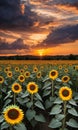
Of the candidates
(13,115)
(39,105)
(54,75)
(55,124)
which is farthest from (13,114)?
(54,75)

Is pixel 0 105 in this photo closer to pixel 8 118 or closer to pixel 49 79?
pixel 49 79

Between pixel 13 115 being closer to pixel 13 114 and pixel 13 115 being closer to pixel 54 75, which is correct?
pixel 13 114

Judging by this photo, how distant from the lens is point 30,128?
23.6ft

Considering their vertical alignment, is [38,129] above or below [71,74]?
below

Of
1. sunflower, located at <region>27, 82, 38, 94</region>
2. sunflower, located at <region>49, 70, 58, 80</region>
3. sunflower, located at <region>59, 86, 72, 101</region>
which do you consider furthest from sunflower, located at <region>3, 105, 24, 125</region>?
sunflower, located at <region>49, 70, 58, 80</region>

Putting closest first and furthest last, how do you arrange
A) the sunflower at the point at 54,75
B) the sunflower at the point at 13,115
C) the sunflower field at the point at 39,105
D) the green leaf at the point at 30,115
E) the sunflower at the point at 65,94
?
1. the sunflower at the point at 13,115
2. the sunflower field at the point at 39,105
3. the sunflower at the point at 65,94
4. the green leaf at the point at 30,115
5. the sunflower at the point at 54,75

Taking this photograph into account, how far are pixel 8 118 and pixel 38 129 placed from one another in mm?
2843

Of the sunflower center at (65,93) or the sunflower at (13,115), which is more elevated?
the sunflower center at (65,93)

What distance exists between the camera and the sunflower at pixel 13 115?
14.8 ft

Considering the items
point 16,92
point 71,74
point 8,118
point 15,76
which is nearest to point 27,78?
point 15,76

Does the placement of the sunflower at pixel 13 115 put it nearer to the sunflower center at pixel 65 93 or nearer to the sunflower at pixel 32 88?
the sunflower center at pixel 65 93

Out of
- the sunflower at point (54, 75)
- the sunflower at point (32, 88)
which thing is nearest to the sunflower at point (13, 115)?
the sunflower at point (32, 88)

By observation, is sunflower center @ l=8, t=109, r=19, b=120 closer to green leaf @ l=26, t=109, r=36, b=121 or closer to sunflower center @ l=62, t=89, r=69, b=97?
sunflower center @ l=62, t=89, r=69, b=97

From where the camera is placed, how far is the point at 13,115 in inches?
181
